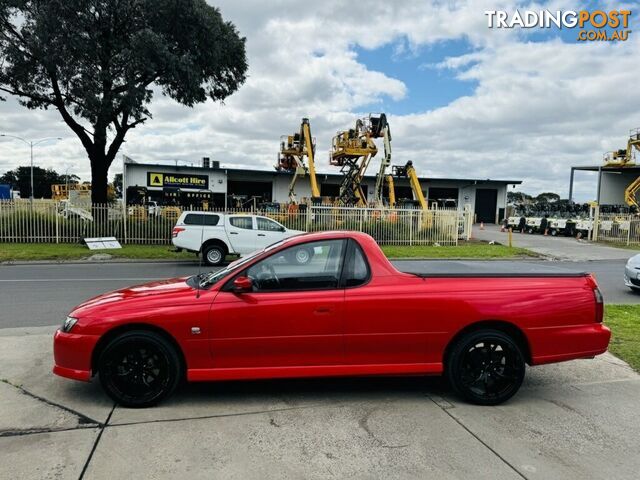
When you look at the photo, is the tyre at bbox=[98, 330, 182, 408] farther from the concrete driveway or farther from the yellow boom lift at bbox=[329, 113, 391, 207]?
the yellow boom lift at bbox=[329, 113, 391, 207]

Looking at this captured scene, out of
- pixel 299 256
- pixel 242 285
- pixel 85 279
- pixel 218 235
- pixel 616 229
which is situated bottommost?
pixel 85 279

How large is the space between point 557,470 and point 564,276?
1.94 m

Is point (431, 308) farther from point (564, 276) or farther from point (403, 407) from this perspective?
point (564, 276)

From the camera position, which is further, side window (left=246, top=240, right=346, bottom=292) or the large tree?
the large tree

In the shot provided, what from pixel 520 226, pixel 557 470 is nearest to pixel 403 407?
pixel 557 470

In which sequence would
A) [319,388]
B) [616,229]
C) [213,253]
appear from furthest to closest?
1. [616,229]
2. [213,253]
3. [319,388]

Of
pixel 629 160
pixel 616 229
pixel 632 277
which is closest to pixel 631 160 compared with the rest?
pixel 629 160

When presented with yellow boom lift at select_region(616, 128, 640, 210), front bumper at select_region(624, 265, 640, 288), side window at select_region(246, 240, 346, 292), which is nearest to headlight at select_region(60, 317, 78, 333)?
side window at select_region(246, 240, 346, 292)

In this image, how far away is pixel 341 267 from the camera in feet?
14.2

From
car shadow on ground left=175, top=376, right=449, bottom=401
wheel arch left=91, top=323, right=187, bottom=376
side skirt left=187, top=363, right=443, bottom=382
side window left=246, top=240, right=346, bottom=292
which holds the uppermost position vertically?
side window left=246, top=240, right=346, bottom=292

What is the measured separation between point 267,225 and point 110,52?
31.7 feet

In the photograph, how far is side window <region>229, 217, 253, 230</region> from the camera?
15984mm

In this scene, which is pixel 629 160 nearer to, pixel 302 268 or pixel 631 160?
pixel 631 160

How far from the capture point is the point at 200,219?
15961mm
